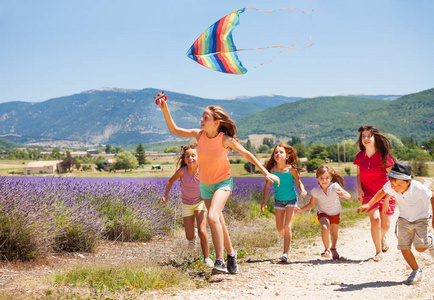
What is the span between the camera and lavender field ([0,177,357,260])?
5586 mm

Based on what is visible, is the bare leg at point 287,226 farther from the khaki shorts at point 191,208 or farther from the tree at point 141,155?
the tree at point 141,155

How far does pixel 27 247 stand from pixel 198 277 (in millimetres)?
2361

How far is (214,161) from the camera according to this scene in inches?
200

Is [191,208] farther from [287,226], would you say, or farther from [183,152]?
[287,226]

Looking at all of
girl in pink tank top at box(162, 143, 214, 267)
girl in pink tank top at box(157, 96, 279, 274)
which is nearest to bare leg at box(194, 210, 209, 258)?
girl in pink tank top at box(162, 143, 214, 267)

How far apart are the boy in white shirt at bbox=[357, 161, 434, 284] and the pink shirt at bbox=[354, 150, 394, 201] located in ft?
5.49

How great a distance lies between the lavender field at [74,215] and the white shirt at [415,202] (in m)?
4.41

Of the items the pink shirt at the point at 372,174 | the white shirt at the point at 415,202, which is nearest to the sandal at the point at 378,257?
the pink shirt at the point at 372,174

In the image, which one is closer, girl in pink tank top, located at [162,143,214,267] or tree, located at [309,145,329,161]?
girl in pink tank top, located at [162,143,214,267]

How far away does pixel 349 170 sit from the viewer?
36.0 metres

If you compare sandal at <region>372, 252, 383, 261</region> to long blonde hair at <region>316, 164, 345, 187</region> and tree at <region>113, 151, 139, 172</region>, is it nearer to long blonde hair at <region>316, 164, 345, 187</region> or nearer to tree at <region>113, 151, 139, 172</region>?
long blonde hair at <region>316, 164, 345, 187</region>

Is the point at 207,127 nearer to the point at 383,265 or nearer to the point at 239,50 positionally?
the point at 239,50

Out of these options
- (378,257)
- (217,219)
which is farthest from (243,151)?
(378,257)

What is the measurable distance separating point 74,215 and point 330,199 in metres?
3.91
